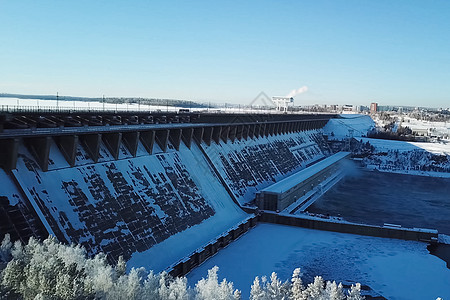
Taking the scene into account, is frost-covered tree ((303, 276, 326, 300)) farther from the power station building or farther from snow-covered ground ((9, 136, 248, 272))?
the power station building

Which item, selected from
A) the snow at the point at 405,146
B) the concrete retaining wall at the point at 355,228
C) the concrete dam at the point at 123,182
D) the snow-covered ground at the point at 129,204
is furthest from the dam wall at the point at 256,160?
the snow at the point at 405,146

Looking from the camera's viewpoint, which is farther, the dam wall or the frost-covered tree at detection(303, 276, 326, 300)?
the dam wall

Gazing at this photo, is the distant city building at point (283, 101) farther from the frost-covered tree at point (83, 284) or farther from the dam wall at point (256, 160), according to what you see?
the frost-covered tree at point (83, 284)

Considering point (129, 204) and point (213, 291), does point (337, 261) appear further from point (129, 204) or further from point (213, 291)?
point (213, 291)

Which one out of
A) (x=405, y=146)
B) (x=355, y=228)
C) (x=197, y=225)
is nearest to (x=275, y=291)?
(x=197, y=225)

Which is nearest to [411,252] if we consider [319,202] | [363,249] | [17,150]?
[363,249]

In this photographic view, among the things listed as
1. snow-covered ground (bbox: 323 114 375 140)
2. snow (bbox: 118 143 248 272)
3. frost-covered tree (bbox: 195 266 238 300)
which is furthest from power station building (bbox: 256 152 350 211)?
snow-covered ground (bbox: 323 114 375 140)
